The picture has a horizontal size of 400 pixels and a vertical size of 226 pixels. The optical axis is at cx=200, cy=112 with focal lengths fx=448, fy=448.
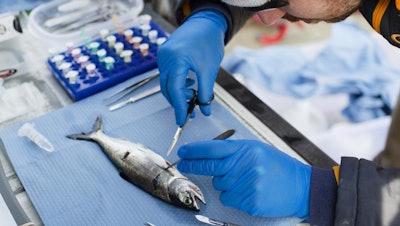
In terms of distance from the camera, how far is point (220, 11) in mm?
1271

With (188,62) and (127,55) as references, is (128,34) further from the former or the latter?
(188,62)

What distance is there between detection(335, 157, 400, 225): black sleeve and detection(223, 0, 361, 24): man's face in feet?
1.29

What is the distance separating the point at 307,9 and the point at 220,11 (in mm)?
274

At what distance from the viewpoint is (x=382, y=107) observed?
2.00 m

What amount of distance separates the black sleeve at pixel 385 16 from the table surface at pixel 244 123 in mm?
327

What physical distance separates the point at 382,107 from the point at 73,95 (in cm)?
142

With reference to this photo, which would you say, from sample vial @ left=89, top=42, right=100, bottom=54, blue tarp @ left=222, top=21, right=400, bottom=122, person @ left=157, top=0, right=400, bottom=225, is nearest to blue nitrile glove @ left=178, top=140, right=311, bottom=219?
person @ left=157, top=0, right=400, bottom=225

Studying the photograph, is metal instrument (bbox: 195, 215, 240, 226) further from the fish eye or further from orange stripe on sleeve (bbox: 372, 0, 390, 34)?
orange stripe on sleeve (bbox: 372, 0, 390, 34)

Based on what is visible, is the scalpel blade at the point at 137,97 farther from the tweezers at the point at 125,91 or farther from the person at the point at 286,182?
the person at the point at 286,182

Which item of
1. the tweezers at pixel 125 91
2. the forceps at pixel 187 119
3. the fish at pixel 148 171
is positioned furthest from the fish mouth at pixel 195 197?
the tweezers at pixel 125 91

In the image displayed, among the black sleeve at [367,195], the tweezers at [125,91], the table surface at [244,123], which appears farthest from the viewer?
the tweezers at [125,91]

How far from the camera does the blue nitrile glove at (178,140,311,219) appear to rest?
0.85 m

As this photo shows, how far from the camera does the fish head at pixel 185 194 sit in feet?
2.91

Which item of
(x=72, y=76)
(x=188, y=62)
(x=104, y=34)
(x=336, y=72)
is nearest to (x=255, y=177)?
(x=188, y=62)
